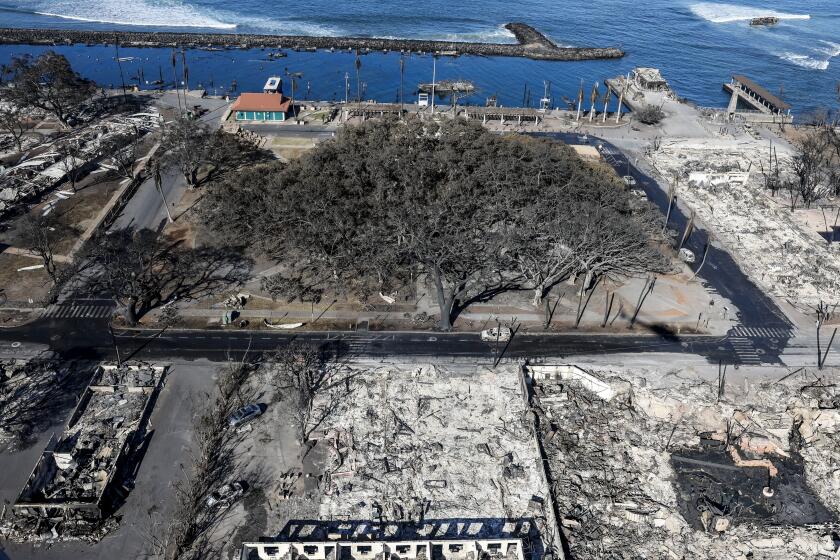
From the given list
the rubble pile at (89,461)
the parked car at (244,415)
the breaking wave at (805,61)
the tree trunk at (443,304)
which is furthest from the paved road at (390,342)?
the breaking wave at (805,61)

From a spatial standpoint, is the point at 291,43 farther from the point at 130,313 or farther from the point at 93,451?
the point at 93,451

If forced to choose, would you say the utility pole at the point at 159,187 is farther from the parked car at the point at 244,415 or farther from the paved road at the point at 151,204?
the parked car at the point at 244,415

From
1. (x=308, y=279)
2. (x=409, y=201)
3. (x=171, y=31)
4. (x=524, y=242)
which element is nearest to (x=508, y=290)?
(x=524, y=242)

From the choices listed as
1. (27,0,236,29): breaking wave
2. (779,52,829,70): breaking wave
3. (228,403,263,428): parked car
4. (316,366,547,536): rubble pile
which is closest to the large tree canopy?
(316,366,547,536): rubble pile

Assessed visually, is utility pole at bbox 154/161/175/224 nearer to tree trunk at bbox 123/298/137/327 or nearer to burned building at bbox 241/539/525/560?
tree trunk at bbox 123/298/137/327

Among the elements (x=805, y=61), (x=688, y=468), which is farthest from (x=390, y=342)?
(x=805, y=61)

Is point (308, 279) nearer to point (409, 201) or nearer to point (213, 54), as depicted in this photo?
point (409, 201)
